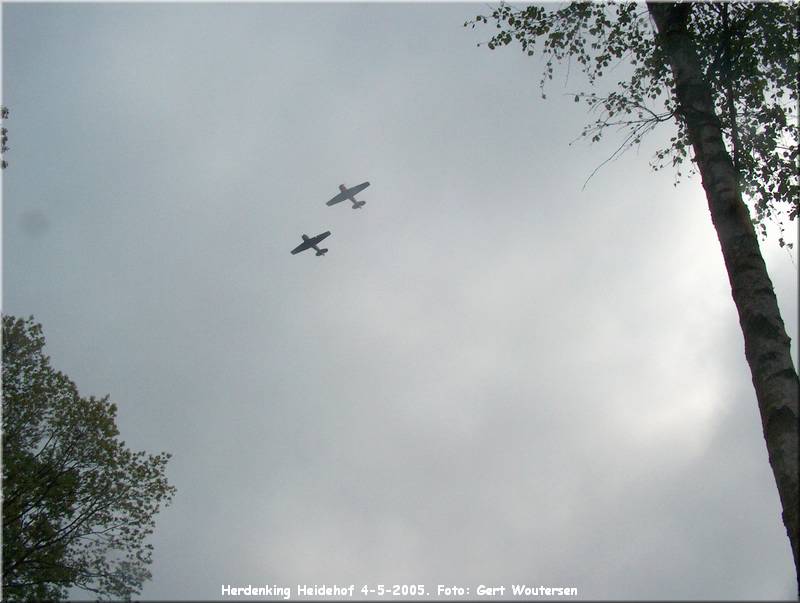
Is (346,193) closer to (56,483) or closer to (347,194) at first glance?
(347,194)

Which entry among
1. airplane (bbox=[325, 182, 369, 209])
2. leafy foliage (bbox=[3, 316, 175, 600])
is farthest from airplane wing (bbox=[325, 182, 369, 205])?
leafy foliage (bbox=[3, 316, 175, 600])

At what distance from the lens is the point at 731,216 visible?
7.10 m

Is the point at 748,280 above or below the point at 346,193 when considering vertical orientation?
below

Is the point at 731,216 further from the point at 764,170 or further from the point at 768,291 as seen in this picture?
the point at 764,170

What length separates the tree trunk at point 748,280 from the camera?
5555mm

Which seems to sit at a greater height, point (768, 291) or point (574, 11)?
point (574, 11)

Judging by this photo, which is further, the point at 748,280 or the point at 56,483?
the point at 56,483

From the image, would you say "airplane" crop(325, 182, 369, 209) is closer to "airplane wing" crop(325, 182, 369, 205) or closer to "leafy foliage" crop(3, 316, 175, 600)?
"airplane wing" crop(325, 182, 369, 205)

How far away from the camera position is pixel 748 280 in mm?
6594

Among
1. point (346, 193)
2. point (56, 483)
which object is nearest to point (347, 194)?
point (346, 193)

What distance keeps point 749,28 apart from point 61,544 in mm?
24791

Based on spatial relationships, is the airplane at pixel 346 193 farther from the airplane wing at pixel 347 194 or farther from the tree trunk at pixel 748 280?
the tree trunk at pixel 748 280

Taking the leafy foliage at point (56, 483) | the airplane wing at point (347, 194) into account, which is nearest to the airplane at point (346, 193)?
the airplane wing at point (347, 194)

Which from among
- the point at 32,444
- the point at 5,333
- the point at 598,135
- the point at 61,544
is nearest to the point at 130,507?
the point at 61,544
